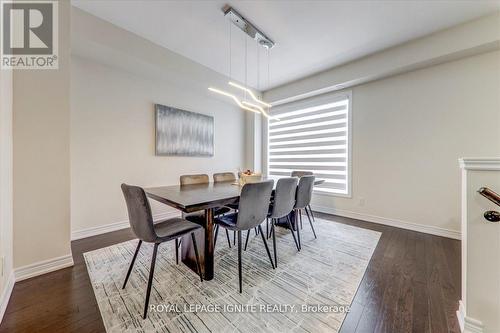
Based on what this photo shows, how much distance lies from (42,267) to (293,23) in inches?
146

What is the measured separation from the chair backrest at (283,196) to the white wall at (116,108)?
2.27 m

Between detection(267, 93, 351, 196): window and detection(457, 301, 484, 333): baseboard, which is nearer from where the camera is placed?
detection(457, 301, 484, 333): baseboard

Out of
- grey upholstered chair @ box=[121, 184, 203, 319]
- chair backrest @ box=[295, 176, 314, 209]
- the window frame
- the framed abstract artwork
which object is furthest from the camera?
the window frame

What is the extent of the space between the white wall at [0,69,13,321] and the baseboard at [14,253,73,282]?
0.40 ft

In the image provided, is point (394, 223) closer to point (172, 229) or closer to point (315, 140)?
point (315, 140)

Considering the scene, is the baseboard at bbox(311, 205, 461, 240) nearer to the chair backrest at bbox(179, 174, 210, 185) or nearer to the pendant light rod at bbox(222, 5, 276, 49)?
the chair backrest at bbox(179, 174, 210, 185)

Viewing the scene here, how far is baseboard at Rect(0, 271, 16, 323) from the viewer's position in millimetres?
1342

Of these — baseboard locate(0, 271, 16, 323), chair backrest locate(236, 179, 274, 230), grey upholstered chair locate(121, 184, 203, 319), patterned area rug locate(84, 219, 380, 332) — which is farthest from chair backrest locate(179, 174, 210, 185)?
baseboard locate(0, 271, 16, 323)

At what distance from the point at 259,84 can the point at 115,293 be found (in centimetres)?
421

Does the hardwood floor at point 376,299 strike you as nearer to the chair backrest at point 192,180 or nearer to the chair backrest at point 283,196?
the chair backrest at point 283,196

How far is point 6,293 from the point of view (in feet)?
4.79

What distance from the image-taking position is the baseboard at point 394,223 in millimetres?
2768

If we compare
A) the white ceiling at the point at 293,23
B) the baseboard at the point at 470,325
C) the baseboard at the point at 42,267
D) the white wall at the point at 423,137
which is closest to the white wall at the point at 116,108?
the white ceiling at the point at 293,23

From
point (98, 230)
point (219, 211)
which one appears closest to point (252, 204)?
point (219, 211)
